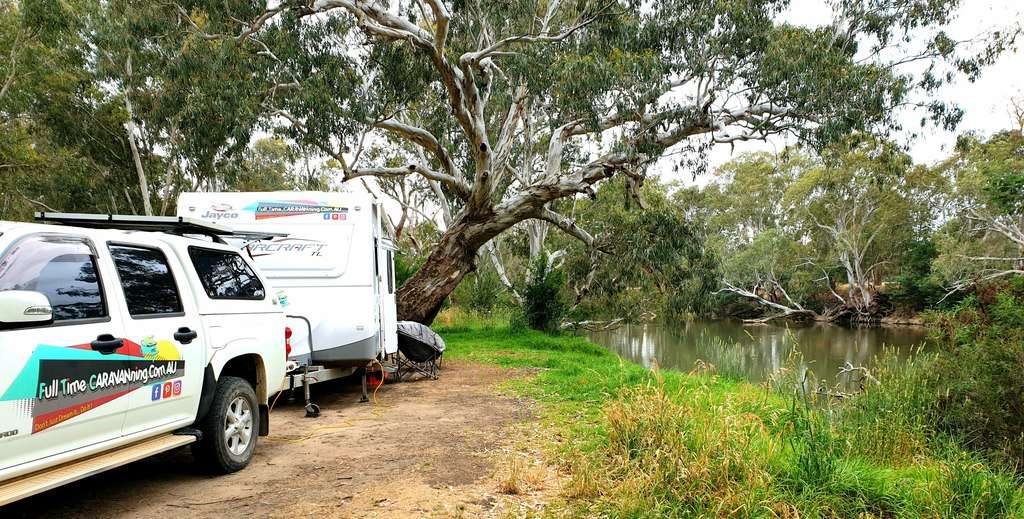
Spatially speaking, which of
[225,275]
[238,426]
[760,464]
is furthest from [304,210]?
[760,464]

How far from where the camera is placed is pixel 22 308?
2.96 meters

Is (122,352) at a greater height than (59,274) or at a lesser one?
lesser

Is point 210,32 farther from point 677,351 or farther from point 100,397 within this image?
point 677,351

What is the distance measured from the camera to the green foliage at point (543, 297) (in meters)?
18.2

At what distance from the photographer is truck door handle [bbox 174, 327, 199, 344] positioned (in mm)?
4207

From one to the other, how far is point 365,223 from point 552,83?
7.57m

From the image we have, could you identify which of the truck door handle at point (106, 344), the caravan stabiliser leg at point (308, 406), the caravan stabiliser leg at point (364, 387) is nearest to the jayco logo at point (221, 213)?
the caravan stabiliser leg at point (308, 406)

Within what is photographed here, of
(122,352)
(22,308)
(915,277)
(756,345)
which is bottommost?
(756,345)

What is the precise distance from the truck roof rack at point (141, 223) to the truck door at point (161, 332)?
1.54ft

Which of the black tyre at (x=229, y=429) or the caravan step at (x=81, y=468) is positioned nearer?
the caravan step at (x=81, y=468)

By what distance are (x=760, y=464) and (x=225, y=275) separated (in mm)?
4214

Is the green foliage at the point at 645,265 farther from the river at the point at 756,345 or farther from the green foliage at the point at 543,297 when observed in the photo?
the green foliage at the point at 543,297

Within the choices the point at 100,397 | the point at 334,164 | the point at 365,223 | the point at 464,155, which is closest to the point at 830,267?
the point at 464,155

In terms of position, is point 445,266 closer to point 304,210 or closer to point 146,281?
point 304,210
